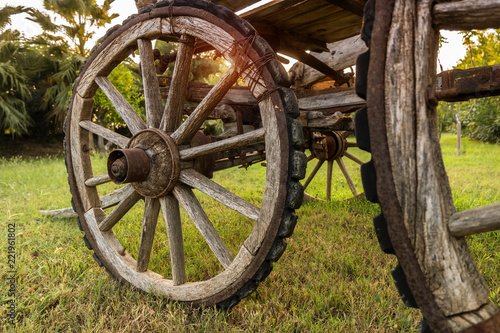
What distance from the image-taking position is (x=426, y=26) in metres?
0.94

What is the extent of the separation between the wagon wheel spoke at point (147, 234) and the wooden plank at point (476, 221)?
1517 millimetres

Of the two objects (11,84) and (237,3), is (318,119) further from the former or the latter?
(11,84)

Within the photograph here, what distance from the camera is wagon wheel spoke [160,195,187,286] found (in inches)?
69.6

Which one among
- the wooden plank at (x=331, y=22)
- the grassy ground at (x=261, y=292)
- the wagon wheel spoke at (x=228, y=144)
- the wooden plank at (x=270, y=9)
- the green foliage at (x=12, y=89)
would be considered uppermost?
the green foliage at (x=12, y=89)

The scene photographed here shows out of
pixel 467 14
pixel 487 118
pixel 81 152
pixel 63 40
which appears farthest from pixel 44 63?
pixel 487 118

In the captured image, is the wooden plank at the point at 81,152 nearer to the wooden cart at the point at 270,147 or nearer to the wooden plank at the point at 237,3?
the wooden cart at the point at 270,147

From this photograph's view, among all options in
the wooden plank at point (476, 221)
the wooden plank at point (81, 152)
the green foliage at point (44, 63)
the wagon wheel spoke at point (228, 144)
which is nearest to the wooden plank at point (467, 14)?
the wooden plank at point (476, 221)

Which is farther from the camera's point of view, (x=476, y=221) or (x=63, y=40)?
(x=63, y=40)

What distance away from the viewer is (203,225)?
174 cm

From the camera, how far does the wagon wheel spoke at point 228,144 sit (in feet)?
4.95

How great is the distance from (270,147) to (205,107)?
1.55 ft

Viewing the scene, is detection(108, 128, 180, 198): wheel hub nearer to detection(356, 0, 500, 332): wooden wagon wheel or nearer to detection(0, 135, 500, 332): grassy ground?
detection(0, 135, 500, 332): grassy ground

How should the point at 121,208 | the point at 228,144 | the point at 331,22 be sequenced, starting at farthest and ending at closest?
the point at 331,22 < the point at 121,208 < the point at 228,144

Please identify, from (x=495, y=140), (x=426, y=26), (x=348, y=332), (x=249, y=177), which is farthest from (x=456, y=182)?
(x=495, y=140)
